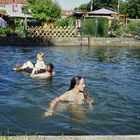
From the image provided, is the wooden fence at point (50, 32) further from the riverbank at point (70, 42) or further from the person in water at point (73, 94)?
the person in water at point (73, 94)

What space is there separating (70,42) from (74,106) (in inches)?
801

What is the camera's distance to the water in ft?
32.3

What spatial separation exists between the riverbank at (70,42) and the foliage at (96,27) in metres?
2.40

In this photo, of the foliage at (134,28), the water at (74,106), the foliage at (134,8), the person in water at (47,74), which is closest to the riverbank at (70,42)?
the foliage at (134,28)

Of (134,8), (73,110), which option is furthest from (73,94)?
(134,8)

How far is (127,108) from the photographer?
1223 centimetres

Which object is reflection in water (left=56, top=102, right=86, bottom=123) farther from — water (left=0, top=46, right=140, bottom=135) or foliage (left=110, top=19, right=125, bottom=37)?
foliage (left=110, top=19, right=125, bottom=37)

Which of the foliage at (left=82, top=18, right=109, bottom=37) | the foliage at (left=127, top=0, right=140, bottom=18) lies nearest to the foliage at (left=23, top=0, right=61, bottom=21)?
the foliage at (left=82, top=18, right=109, bottom=37)

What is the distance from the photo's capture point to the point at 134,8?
77.8m

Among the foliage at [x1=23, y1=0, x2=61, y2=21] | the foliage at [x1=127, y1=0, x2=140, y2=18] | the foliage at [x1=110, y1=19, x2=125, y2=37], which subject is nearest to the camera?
the foliage at [x1=110, y1=19, x2=125, y2=37]

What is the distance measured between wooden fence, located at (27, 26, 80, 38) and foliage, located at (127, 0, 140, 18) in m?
44.9

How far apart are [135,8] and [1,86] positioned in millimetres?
65531

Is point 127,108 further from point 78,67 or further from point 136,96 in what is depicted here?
point 78,67

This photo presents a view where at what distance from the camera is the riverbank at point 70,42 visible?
30641 mm
